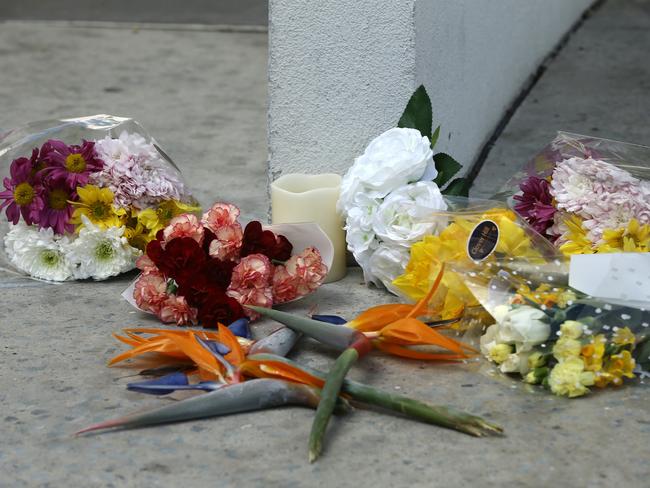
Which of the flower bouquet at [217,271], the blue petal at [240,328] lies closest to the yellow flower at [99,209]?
the flower bouquet at [217,271]

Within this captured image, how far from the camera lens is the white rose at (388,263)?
2.87 metres

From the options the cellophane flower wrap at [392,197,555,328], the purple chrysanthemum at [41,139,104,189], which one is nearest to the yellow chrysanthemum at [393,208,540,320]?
the cellophane flower wrap at [392,197,555,328]

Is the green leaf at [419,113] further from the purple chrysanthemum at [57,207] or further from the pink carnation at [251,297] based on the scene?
the purple chrysanthemum at [57,207]

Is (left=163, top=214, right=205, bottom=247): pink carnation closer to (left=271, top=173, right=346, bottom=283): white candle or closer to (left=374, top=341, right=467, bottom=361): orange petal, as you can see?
(left=271, top=173, right=346, bottom=283): white candle

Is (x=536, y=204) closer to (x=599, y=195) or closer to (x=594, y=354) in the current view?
(x=599, y=195)

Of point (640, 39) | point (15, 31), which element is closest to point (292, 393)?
point (640, 39)

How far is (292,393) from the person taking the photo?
7.61 feet

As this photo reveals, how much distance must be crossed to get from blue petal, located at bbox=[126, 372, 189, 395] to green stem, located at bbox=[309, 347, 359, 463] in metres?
0.31

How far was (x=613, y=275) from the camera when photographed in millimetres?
2510

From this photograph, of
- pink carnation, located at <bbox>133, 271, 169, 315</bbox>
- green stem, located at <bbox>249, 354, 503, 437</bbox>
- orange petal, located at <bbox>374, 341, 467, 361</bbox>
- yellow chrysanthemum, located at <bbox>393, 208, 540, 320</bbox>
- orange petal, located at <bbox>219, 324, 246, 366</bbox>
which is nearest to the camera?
green stem, located at <bbox>249, 354, 503, 437</bbox>

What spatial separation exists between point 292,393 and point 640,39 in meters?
3.70

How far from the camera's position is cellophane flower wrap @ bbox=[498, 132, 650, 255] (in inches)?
106

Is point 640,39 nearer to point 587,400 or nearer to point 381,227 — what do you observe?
point 381,227

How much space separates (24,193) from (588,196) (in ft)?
4.94
